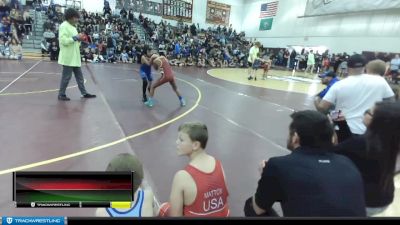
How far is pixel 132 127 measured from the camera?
193 cm

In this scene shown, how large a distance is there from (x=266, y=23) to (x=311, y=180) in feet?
2.08

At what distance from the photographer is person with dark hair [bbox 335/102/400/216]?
715 millimetres

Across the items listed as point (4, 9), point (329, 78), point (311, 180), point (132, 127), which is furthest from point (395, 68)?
point (132, 127)

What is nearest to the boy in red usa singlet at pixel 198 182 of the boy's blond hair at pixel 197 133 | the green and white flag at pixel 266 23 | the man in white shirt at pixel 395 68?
the boy's blond hair at pixel 197 133

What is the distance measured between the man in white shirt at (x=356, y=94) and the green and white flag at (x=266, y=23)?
306 mm

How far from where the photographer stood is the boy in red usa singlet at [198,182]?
694 mm

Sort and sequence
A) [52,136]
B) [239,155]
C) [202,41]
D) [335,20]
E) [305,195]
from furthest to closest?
1. [52,136]
2. [239,155]
3. [202,41]
4. [335,20]
5. [305,195]

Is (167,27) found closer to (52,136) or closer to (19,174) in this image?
(19,174)

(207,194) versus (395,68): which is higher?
(395,68)

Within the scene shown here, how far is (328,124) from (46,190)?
1.76ft

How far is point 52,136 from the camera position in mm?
1641

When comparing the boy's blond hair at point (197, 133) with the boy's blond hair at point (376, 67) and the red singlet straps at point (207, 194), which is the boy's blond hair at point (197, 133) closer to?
the red singlet straps at point (207, 194)

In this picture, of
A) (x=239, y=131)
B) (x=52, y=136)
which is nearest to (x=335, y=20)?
(x=239, y=131)
